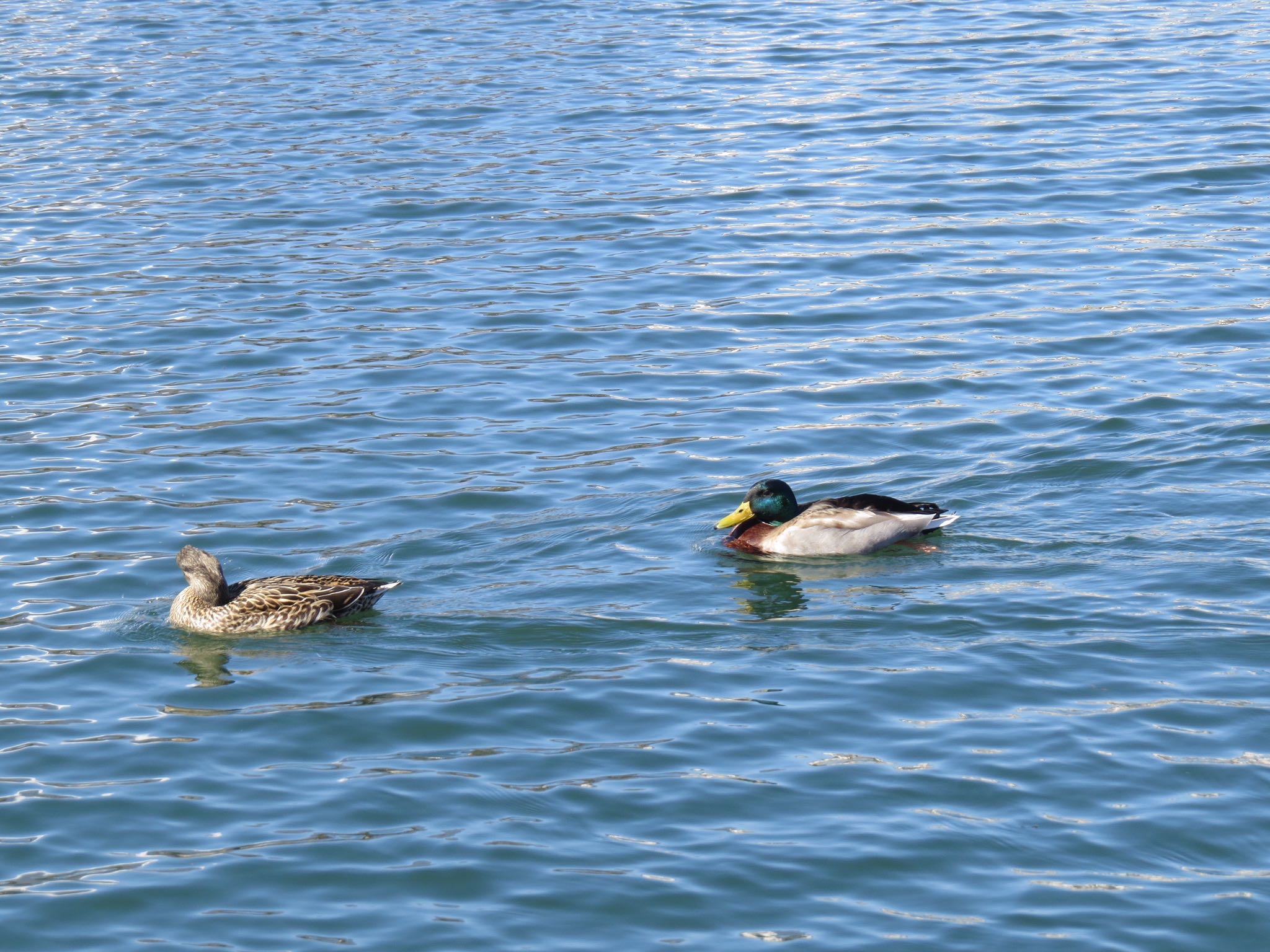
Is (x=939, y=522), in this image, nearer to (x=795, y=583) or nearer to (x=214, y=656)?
(x=795, y=583)

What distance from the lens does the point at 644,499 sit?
13516 mm

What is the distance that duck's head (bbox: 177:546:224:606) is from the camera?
11508 millimetres

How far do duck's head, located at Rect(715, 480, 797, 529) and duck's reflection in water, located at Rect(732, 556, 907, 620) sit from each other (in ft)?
0.94

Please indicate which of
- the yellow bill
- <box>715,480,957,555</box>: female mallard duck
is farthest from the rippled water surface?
the yellow bill

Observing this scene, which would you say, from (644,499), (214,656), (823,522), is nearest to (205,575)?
(214,656)

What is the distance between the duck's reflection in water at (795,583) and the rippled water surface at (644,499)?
51 mm

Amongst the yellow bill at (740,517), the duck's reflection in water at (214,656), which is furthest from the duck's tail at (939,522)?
the duck's reflection in water at (214,656)

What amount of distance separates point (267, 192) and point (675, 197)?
17.2 ft

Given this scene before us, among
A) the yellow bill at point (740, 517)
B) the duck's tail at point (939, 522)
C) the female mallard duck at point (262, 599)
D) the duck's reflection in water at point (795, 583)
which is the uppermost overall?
the female mallard duck at point (262, 599)

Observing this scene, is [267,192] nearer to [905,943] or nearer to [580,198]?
[580,198]

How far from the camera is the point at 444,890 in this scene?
817cm

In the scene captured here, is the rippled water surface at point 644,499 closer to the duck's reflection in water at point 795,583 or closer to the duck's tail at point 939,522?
the duck's reflection in water at point 795,583

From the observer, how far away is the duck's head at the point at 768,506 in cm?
1277

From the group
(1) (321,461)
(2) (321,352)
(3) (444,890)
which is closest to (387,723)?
(3) (444,890)
